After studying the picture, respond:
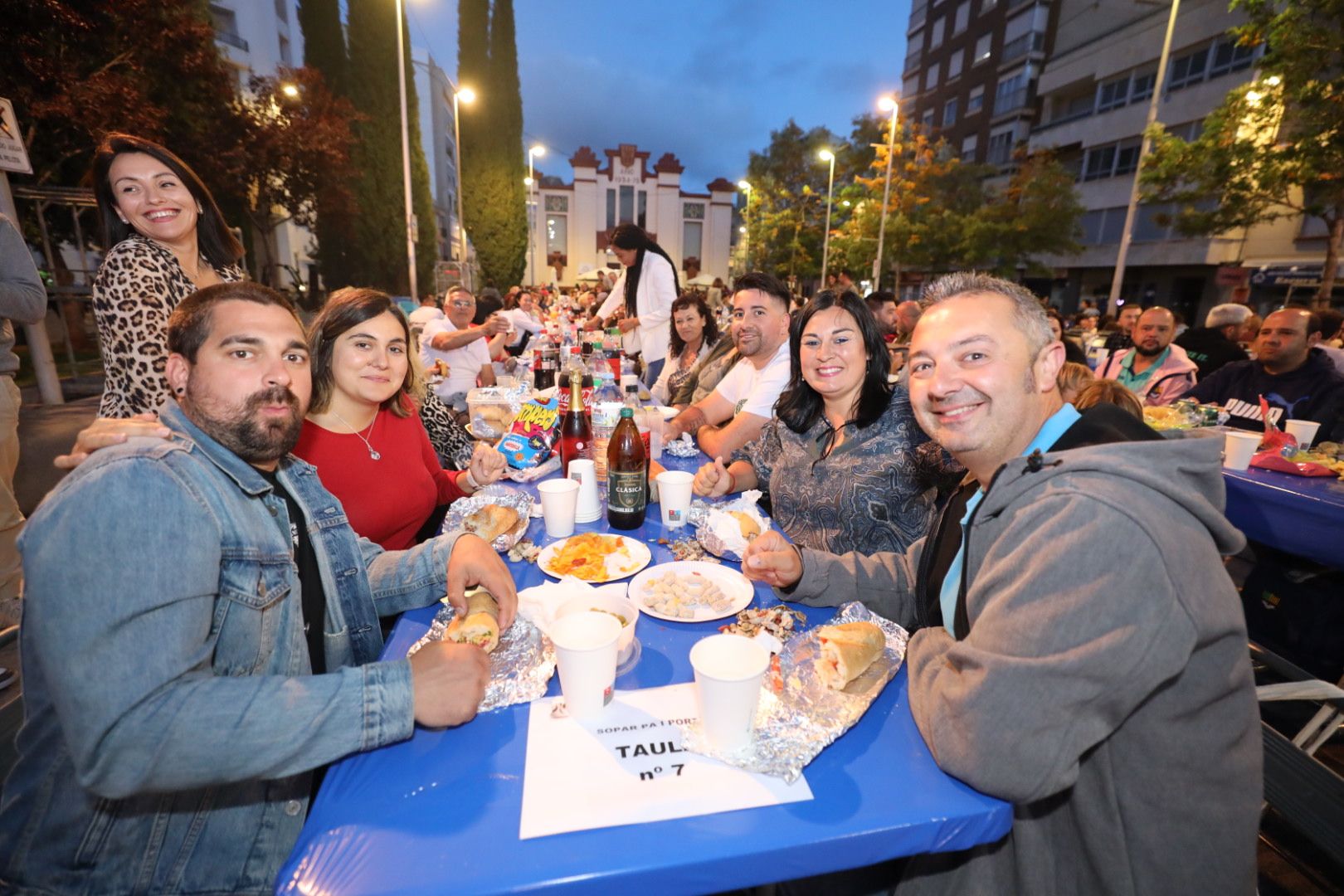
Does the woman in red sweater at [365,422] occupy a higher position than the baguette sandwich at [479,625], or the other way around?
the woman in red sweater at [365,422]

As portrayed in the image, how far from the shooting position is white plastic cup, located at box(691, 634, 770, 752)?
3.63 feet

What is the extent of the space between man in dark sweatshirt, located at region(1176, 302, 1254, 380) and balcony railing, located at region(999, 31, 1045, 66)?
92.0ft

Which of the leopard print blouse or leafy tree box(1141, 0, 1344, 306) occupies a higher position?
leafy tree box(1141, 0, 1344, 306)

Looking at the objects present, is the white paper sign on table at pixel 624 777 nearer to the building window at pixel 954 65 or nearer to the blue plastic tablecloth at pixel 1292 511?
the blue plastic tablecloth at pixel 1292 511

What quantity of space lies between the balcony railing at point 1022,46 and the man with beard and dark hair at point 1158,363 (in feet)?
98.8

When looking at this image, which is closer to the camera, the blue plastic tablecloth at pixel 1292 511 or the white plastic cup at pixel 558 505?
the white plastic cup at pixel 558 505

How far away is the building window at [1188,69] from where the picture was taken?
1983 cm

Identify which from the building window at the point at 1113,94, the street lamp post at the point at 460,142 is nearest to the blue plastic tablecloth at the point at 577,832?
the street lamp post at the point at 460,142

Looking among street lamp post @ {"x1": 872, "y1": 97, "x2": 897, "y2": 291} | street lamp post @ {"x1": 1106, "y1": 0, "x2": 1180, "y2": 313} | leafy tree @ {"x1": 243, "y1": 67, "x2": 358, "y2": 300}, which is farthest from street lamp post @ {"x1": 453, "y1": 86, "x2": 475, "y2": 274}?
street lamp post @ {"x1": 1106, "y1": 0, "x2": 1180, "y2": 313}

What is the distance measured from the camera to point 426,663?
124 cm

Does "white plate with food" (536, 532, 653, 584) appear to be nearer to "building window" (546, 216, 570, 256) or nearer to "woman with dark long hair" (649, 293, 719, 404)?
"woman with dark long hair" (649, 293, 719, 404)

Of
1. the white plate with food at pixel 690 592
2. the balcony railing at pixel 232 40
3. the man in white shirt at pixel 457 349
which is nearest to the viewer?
the white plate with food at pixel 690 592

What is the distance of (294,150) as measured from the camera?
14.6 m

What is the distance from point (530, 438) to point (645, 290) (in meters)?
4.45
